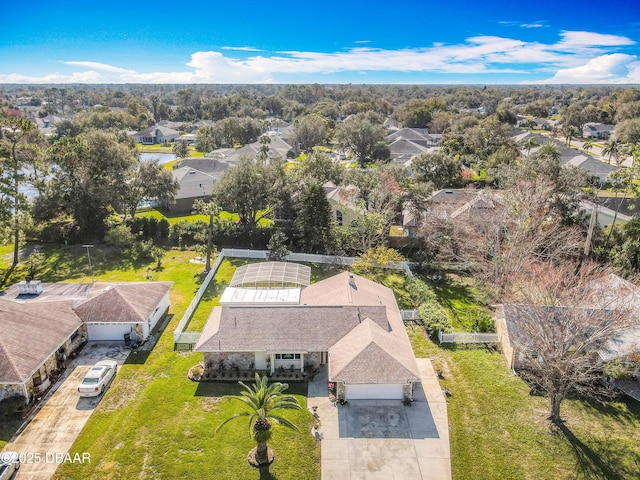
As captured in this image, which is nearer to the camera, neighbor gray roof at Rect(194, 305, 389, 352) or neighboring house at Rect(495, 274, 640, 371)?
neighboring house at Rect(495, 274, 640, 371)

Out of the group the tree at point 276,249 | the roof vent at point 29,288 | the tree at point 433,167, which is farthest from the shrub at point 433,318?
the tree at point 433,167

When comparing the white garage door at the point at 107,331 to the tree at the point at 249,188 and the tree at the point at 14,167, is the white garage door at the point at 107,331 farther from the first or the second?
the tree at the point at 249,188

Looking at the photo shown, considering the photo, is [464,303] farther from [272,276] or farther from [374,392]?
[272,276]

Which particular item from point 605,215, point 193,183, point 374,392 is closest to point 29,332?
point 374,392

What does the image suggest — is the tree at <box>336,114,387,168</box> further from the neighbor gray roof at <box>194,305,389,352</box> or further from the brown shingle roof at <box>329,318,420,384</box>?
the brown shingle roof at <box>329,318,420,384</box>

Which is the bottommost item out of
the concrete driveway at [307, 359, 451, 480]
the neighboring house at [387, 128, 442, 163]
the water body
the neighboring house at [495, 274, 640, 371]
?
the concrete driveway at [307, 359, 451, 480]

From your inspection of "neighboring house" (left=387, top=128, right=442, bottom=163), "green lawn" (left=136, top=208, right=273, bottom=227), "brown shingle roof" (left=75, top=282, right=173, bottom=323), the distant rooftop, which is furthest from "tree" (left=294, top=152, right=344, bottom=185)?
"neighboring house" (left=387, top=128, right=442, bottom=163)
